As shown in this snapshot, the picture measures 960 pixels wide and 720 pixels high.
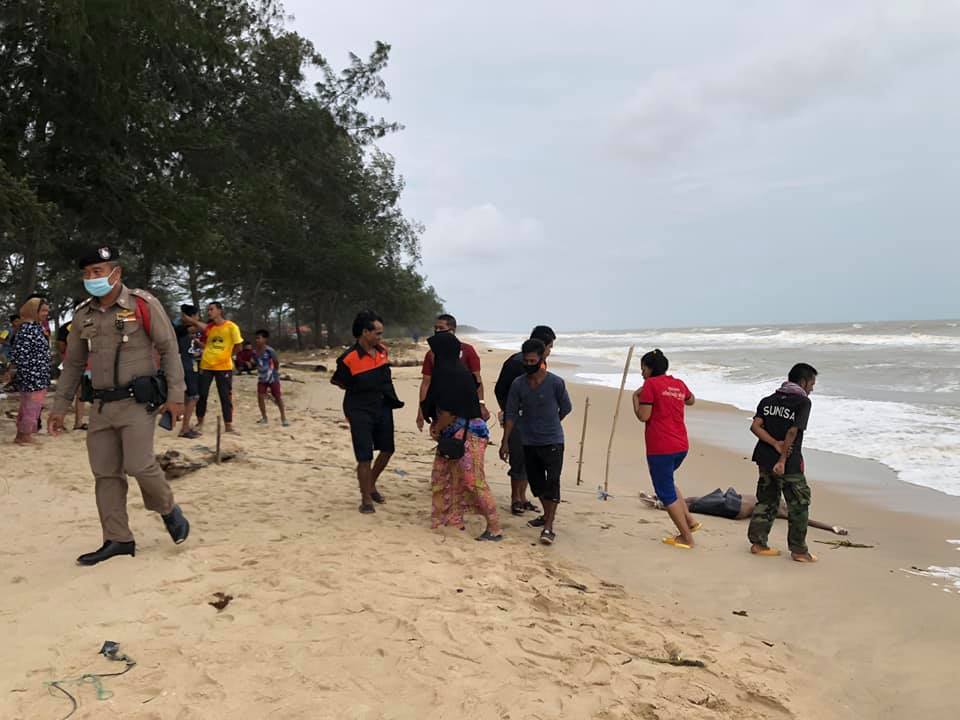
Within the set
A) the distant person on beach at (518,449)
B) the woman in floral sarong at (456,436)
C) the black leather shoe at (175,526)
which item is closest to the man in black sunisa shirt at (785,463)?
the distant person on beach at (518,449)

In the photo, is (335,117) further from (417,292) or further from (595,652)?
(417,292)

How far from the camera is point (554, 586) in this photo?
414 centimetres

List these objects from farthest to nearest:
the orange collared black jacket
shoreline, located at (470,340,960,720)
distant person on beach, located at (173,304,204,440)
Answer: distant person on beach, located at (173,304,204,440) < the orange collared black jacket < shoreline, located at (470,340,960,720)

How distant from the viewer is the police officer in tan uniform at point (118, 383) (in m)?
3.89

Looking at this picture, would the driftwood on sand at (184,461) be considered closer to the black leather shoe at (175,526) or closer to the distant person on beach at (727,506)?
the black leather shoe at (175,526)

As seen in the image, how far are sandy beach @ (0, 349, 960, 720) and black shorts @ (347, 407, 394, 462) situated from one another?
0.54 metres

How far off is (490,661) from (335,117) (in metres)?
14.6

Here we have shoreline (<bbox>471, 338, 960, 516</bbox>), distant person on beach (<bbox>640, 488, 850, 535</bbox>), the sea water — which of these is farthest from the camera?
the sea water

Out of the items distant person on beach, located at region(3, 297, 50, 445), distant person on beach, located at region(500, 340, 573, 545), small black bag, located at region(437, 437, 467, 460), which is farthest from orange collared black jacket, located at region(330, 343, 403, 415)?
distant person on beach, located at region(3, 297, 50, 445)

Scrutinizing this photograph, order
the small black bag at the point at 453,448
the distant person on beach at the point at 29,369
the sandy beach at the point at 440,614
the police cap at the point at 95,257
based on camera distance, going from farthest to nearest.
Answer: the distant person on beach at the point at 29,369 → the small black bag at the point at 453,448 → the police cap at the point at 95,257 → the sandy beach at the point at 440,614

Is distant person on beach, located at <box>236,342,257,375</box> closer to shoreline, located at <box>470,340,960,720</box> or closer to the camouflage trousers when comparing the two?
shoreline, located at <box>470,340,960,720</box>

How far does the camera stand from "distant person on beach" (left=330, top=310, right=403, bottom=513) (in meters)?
5.53

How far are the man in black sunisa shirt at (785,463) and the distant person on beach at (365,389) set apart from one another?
2996mm

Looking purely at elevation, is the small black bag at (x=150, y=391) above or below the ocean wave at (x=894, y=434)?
above
